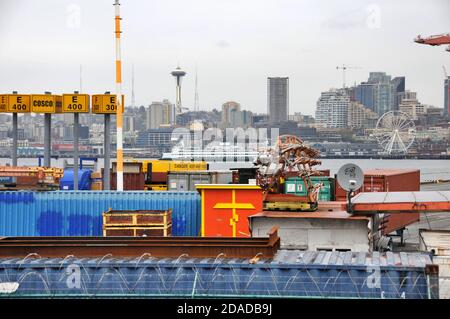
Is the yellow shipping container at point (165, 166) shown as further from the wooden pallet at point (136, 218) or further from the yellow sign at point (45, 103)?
the wooden pallet at point (136, 218)

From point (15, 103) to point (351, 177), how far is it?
22335 mm

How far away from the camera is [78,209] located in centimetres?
2275

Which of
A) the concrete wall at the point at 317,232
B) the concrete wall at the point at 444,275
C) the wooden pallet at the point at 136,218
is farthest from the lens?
the wooden pallet at the point at 136,218

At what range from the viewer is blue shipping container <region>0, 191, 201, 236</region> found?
74.3 ft

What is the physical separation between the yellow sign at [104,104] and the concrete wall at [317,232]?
672 inches

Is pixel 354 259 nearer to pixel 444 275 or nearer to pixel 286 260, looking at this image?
pixel 286 260

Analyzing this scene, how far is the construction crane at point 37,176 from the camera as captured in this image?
30172mm

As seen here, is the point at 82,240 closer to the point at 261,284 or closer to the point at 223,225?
the point at 261,284

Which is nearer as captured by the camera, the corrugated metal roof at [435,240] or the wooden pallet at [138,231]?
the corrugated metal roof at [435,240]

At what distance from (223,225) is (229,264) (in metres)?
8.65

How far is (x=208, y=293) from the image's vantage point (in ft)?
41.1

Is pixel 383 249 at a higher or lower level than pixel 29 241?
lower

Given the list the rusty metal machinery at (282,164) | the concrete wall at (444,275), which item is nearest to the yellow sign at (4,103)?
the rusty metal machinery at (282,164)
